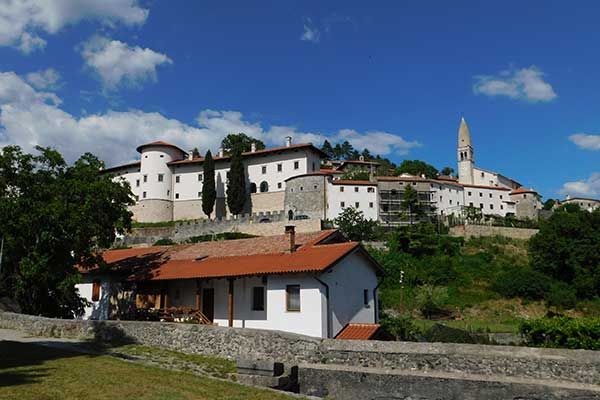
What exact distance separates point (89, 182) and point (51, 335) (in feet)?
28.9

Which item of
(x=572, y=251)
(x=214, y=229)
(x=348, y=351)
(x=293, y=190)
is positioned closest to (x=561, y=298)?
(x=572, y=251)

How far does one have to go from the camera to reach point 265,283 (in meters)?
20.8

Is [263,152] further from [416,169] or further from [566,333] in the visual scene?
[566,333]

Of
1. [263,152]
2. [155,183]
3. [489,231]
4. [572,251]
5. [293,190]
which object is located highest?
[263,152]

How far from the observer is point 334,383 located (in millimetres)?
12023

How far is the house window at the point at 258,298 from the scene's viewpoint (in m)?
21.0

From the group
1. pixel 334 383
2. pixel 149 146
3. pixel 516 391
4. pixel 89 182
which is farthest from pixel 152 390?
pixel 149 146

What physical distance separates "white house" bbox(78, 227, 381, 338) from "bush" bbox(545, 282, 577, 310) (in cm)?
2451

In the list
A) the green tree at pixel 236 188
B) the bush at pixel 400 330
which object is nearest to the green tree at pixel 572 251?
the bush at pixel 400 330

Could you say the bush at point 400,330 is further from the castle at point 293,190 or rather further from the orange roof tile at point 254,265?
the castle at point 293,190

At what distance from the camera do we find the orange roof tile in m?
19.6

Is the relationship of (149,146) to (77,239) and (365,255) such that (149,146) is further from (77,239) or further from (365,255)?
(365,255)

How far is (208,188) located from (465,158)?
54.0 m

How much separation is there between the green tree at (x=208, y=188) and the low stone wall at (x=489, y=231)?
33.6m
